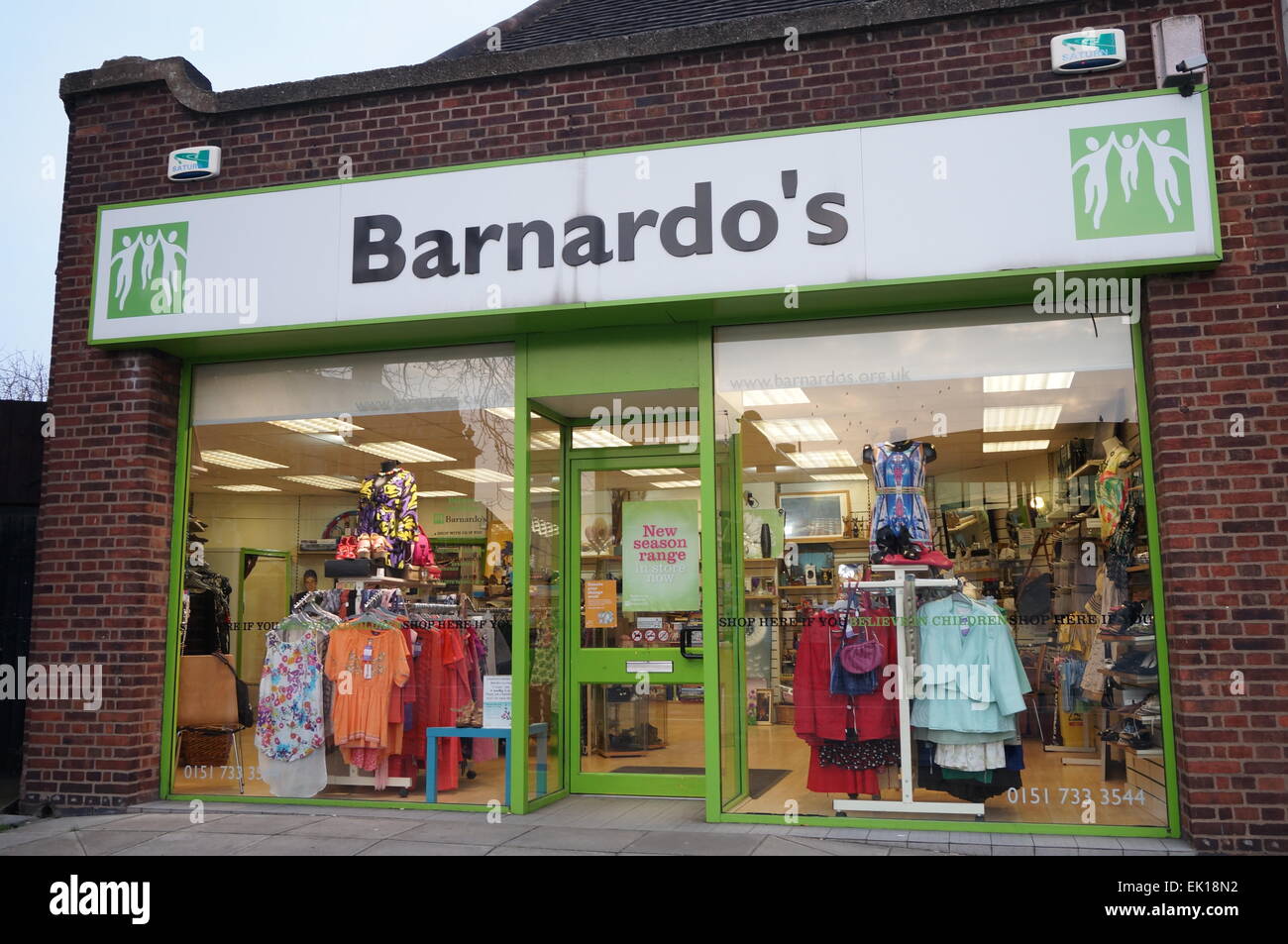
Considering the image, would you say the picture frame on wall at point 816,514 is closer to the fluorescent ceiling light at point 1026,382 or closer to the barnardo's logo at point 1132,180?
the fluorescent ceiling light at point 1026,382

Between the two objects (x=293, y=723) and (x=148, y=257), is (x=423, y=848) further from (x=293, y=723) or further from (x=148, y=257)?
(x=148, y=257)

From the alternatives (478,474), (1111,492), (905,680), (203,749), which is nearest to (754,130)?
(478,474)

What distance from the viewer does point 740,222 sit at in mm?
6215

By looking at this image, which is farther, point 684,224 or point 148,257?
point 148,257

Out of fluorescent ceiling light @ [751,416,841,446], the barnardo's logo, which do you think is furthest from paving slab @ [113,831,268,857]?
the barnardo's logo

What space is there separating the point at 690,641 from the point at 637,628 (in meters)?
0.38

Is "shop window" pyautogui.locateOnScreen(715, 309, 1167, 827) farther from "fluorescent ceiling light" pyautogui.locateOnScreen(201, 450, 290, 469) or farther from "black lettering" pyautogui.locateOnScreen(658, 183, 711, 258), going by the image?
"fluorescent ceiling light" pyautogui.locateOnScreen(201, 450, 290, 469)

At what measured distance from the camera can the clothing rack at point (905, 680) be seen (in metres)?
6.06

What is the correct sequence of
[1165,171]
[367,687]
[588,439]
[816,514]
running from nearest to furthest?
[1165,171] → [816,514] → [367,687] → [588,439]

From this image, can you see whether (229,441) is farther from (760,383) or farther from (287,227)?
(760,383)

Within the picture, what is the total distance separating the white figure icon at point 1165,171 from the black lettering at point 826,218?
1647 millimetres

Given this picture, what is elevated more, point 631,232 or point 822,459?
point 631,232

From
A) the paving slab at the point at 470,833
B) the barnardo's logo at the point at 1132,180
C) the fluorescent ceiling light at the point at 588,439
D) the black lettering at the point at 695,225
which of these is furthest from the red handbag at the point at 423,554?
the barnardo's logo at the point at 1132,180

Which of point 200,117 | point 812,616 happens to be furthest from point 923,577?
point 200,117
